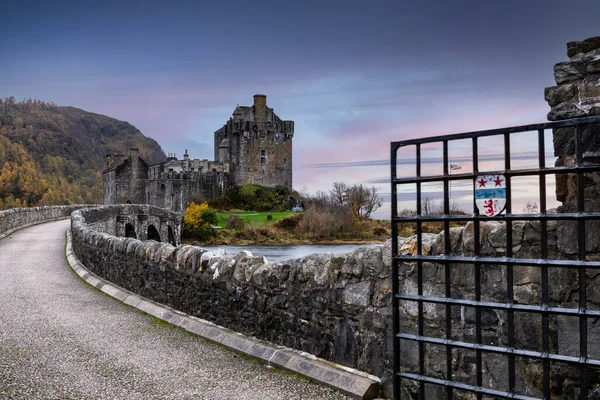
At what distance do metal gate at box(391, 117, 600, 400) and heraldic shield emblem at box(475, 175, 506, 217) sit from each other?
1.3 inches

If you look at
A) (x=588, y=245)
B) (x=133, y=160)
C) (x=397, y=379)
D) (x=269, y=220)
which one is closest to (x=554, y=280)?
(x=588, y=245)

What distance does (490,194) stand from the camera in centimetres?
372

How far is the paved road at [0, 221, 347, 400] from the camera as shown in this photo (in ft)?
16.3

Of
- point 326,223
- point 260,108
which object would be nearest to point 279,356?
point 326,223

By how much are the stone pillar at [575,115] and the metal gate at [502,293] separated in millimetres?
14

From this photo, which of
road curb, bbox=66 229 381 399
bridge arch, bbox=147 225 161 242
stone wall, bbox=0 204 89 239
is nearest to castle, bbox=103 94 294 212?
stone wall, bbox=0 204 89 239

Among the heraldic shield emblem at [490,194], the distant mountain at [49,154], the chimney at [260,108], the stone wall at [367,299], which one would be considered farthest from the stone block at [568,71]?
the distant mountain at [49,154]

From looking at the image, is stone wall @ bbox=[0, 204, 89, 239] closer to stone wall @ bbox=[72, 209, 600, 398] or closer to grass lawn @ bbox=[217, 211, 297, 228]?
grass lawn @ bbox=[217, 211, 297, 228]

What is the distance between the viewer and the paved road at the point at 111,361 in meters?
4.96

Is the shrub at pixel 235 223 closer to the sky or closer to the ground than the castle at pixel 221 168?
closer to the ground

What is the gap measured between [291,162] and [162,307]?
66.5 meters

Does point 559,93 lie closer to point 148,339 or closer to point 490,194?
point 490,194

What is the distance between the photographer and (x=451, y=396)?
3.89 m

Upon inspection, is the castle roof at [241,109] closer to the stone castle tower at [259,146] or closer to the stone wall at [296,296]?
the stone castle tower at [259,146]
